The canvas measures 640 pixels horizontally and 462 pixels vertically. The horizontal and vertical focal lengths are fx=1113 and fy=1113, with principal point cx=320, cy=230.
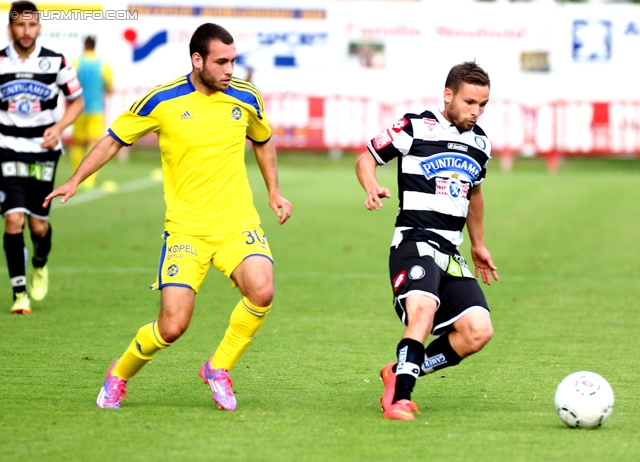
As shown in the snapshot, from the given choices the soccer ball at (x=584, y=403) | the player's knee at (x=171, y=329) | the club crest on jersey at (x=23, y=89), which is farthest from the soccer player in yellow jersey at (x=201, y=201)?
the club crest on jersey at (x=23, y=89)

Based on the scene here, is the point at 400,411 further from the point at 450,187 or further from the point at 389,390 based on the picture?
the point at 450,187

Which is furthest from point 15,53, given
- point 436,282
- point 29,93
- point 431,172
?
point 436,282

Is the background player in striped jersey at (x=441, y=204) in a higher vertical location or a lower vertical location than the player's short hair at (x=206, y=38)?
lower

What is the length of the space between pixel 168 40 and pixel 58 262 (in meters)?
17.5

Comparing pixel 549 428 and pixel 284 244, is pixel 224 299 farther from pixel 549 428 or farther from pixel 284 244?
pixel 549 428

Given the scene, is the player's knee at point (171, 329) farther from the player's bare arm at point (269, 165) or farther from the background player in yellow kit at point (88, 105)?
the background player in yellow kit at point (88, 105)

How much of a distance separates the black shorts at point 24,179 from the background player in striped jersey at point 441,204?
4.18m

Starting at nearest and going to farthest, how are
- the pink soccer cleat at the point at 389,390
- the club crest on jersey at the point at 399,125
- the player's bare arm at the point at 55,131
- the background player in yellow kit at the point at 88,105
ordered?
the pink soccer cleat at the point at 389,390 → the club crest on jersey at the point at 399,125 → the player's bare arm at the point at 55,131 → the background player in yellow kit at the point at 88,105

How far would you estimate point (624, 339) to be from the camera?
855 cm

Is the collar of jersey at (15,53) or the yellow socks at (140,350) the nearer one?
the yellow socks at (140,350)

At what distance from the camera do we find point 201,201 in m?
6.28

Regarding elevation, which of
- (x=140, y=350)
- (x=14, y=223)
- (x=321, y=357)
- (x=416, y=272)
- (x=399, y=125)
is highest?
(x=399, y=125)

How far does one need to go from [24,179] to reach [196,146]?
3.74 meters

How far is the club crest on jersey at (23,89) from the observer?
9.42 metres
